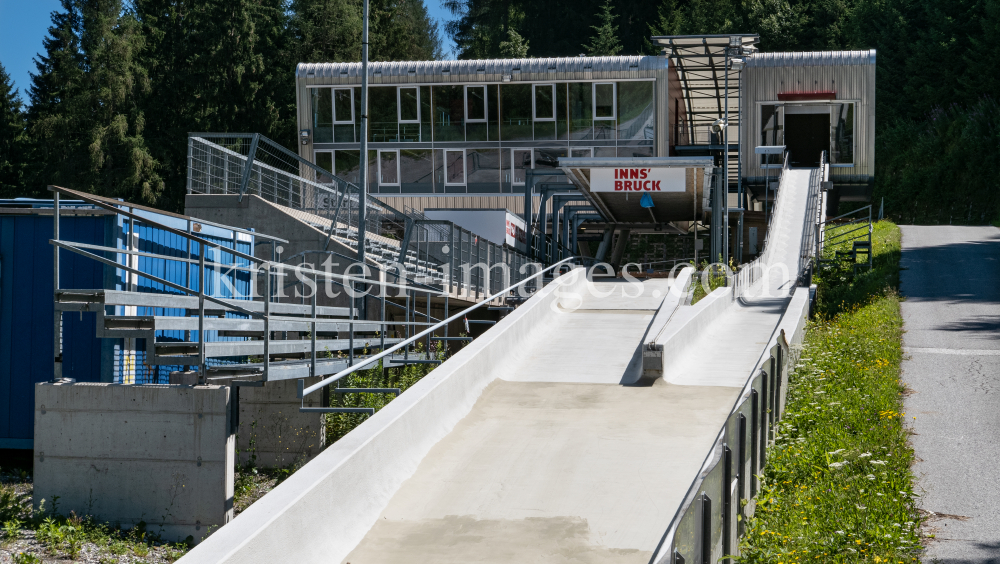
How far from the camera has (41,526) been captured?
9938 millimetres

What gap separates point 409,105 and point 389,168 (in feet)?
8.45

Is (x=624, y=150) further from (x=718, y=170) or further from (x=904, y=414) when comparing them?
(x=904, y=414)

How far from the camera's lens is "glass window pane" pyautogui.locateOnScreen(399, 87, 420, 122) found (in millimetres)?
37125

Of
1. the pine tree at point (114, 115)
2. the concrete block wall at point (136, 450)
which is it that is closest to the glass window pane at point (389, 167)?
the pine tree at point (114, 115)

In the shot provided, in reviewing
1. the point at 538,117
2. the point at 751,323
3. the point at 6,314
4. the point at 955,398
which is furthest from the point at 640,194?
the point at 6,314

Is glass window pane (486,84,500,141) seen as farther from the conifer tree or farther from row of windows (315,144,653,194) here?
the conifer tree

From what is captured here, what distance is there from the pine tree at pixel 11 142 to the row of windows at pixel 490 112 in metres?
29.1

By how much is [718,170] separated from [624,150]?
9539 millimetres

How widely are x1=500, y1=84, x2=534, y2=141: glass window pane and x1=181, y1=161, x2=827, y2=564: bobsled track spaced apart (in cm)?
2237

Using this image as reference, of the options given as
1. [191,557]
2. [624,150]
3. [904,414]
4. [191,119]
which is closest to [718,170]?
[624,150]

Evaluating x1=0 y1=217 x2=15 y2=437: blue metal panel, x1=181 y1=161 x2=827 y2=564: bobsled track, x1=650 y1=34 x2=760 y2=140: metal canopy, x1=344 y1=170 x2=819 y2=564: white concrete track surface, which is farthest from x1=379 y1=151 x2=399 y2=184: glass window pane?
x1=0 y1=217 x2=15 y2=437: blue metal panel

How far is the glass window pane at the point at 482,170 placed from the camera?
1451 inches

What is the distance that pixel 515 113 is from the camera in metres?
36.8

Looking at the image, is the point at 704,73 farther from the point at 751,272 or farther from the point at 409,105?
the point at 751,272
